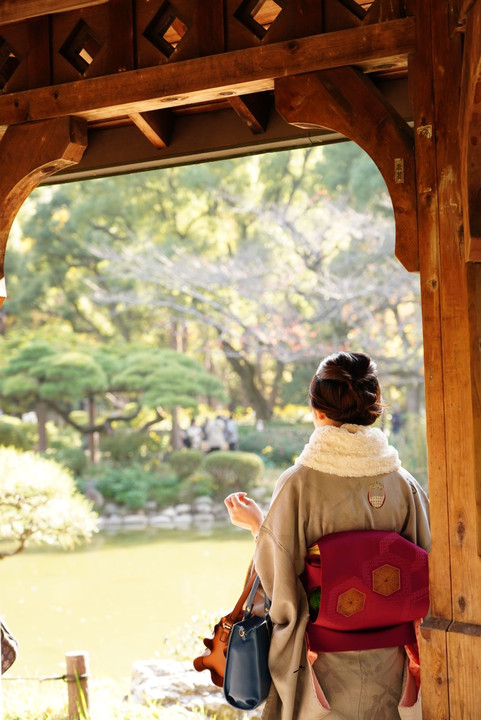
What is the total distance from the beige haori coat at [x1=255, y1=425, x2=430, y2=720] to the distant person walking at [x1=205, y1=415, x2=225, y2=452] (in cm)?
1023

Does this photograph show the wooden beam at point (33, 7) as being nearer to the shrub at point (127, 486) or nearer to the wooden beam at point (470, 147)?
the wooden beam at point (470, 147)

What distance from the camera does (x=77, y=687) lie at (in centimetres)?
364

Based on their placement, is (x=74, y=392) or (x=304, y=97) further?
(x=74, y=392)

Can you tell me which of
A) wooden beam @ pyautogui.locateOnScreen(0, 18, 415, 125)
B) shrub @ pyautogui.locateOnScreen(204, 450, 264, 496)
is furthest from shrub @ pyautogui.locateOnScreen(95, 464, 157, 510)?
wooden beam @ pyautogui.locateOnScreen(0, 18, 415, 125)

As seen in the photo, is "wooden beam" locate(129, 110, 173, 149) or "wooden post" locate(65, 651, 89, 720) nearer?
"wooden beam" locate(129, 110, 173, 149)

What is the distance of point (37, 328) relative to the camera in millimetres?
13828

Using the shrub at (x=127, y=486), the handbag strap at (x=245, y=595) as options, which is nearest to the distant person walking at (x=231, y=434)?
the shrub at (x=127, y=486)

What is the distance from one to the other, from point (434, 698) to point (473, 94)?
138 cm

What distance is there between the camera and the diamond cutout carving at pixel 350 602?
1.86 metres

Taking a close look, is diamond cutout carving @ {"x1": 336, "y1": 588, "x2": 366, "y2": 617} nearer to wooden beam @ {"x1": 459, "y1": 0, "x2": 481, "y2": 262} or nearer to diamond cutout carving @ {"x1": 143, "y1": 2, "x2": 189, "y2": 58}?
wooden beam @ {"x1": 459, "y1": 0, "x2": 481, "y2": 262}

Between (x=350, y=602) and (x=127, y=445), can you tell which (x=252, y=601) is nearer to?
(x=350, y=602)

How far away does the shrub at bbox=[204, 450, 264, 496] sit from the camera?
11227 millimetres

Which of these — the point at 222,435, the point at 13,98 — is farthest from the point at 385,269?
the point at 13,98

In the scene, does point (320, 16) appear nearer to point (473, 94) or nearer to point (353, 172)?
point (473, 94)
